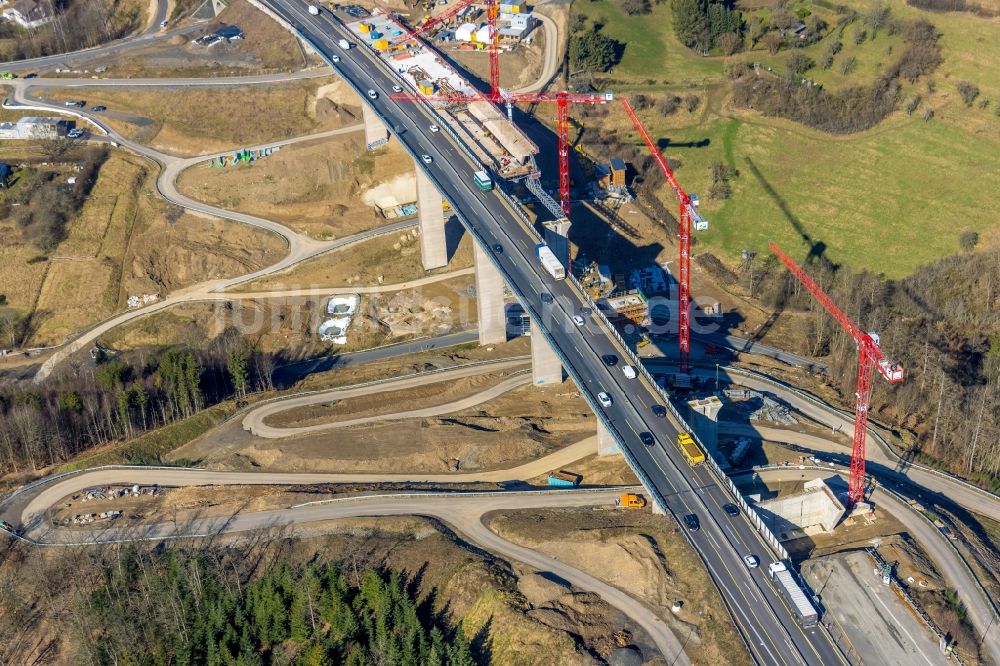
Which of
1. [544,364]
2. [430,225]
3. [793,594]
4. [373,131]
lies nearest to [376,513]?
[544,364]

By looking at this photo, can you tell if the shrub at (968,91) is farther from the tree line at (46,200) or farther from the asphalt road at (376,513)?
the tree line at (46,200)

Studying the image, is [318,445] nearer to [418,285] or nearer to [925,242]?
[418,285]

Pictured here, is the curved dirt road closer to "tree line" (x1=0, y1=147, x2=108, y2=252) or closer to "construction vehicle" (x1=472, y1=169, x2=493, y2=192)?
"construction vehicle" (x1=472, y1=169, x2=493, y2=192)

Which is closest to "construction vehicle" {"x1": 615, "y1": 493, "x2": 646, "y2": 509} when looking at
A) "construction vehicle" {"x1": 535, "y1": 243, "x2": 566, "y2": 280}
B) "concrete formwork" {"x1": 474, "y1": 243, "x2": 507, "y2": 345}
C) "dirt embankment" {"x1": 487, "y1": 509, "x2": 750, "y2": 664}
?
"dirt embankment" {"x1": 487, "y1": 509, "x2": 750, "y2": 664}

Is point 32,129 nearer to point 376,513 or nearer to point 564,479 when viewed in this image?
point 376,513

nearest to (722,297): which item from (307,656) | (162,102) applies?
(307,656)
